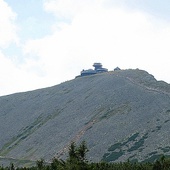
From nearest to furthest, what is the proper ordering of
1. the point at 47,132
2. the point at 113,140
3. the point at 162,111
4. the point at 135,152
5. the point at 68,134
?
the point at 135,152 < the point at 113,140 < the point at 162,111 < the point at 68,134 < the point at 47,132

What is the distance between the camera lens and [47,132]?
487ft

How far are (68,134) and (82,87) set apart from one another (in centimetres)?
6139

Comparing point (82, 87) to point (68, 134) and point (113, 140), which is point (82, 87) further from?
point (113, 140)

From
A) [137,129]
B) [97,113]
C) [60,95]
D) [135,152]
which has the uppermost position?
[60,95]

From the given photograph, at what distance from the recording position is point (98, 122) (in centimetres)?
13675

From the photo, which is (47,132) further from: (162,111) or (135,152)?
(135,152)

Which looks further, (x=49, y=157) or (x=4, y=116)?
(x=4, y=116)

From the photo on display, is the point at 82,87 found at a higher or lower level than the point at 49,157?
higher

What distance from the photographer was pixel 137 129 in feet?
393

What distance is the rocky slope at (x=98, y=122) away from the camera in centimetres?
11025

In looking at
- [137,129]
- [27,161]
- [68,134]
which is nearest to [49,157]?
[27,161]

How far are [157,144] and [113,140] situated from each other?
16.8 m

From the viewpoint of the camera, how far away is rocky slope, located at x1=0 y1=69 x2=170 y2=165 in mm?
110250

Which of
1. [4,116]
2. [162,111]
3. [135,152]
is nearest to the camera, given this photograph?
[135,152]
